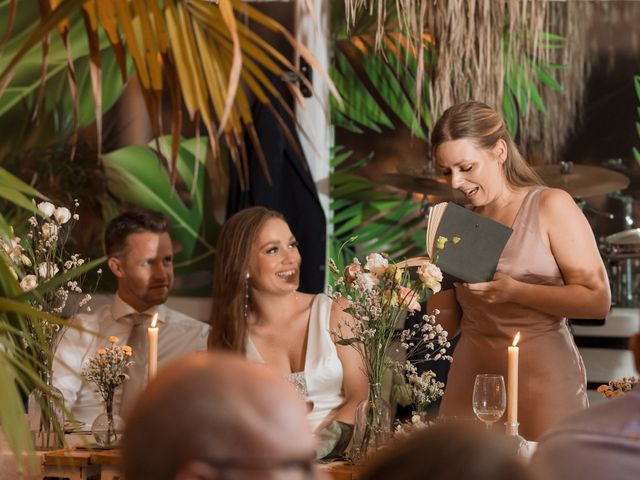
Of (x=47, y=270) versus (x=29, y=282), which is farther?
(x=47, y=270)

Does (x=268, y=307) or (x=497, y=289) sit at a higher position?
(x=497, y=289)

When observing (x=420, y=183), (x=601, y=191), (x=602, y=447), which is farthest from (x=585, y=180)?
(x=602, y=447)

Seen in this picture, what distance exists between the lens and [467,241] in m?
2.95

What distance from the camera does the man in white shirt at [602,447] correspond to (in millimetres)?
1261

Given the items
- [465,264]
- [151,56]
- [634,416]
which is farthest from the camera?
[465,264]

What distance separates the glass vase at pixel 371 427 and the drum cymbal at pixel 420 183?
2110 millimetres

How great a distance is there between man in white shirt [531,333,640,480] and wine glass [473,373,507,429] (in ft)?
3.91

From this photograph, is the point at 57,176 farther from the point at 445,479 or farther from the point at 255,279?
the point at 445,479

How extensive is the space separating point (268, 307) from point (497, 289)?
79 centimetres

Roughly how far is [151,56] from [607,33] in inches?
129

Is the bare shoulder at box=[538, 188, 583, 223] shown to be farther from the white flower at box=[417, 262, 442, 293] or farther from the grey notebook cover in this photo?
the white flower at box=[417, 262, 442, 293]

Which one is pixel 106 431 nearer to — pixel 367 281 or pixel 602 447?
pixel 367 281

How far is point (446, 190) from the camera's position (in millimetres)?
4605

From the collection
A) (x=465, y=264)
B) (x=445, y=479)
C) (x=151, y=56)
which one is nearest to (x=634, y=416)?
(x=445, y=479)
